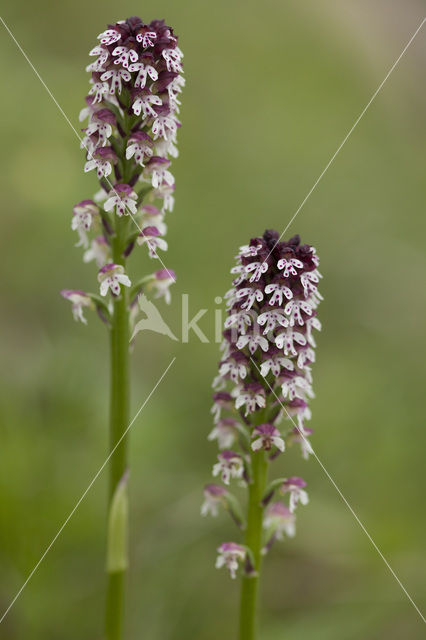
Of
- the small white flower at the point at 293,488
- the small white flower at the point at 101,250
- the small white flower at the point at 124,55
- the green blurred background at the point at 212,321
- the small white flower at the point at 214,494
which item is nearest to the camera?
the small white flower at the point at 124,55

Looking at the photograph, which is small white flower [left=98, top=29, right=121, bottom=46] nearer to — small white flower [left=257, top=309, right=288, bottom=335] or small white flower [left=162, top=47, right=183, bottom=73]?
small white flower [left=162, top=47, right=183, bottom=73]

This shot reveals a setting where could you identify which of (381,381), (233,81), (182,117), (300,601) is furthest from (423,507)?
(233,81)

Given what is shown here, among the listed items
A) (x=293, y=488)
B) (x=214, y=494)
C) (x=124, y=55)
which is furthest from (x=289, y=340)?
(x=124, y=55)

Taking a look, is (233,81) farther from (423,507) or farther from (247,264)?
(247,264)

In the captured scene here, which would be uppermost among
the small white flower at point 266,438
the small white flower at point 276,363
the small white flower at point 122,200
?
the small white flower at point 122,200

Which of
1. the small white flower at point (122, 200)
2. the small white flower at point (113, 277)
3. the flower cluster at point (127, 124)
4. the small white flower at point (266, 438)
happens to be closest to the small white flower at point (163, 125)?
the flower cluster at point (127, 124)

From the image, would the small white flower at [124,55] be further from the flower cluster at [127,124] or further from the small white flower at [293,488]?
the small white flower at [293,488]

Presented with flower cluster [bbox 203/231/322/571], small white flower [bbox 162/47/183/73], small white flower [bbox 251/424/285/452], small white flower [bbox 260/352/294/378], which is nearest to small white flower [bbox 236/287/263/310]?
flower cluster [bbox 203/231/322/571]
